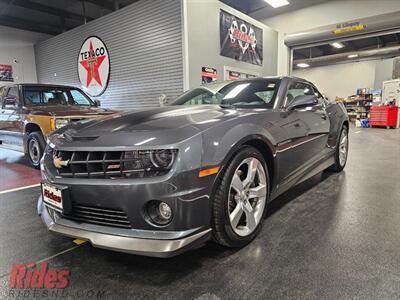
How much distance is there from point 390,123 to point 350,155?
7754 mm

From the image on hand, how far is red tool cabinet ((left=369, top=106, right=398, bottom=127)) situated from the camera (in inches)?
413

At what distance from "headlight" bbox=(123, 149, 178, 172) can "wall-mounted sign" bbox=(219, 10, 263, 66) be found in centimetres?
592

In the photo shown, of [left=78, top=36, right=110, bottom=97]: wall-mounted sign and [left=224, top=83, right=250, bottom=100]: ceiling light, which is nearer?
[left=224, top=83, right=250, bottom=100]: ceiling light

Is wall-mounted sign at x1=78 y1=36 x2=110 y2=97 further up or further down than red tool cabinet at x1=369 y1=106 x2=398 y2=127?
further up

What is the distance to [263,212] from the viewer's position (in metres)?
1.81

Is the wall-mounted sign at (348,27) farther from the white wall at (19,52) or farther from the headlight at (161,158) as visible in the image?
the white wall at (19,52)

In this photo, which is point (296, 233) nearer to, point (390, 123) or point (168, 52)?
point (168, 52)

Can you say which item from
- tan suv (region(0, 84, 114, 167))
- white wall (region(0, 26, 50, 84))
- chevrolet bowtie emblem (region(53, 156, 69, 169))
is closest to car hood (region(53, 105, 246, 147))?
chevrolet bowtie emblem (region(53, 156, 69, 169))

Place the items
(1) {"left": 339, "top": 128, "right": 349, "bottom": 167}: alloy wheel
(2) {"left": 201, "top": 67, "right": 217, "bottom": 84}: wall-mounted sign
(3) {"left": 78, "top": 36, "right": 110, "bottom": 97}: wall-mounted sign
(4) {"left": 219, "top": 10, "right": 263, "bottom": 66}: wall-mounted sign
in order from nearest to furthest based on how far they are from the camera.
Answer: (1) {"left": 339, "top": 128, "right": 349, "bottom": 167}: alloy wheel < (2) {"left": 201, "top": 67, "right": 217, "bottom": 84}: wall-mounted sign < (4) {"left": 219, "top": 10, "right": 263, "bottom": 66}: wall-mounted sign < (3) {"left": 78, "top": 36, "right": 110, "bottom": 97}: wall-mounted sign

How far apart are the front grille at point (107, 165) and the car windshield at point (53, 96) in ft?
11.7

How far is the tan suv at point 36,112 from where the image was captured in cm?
366

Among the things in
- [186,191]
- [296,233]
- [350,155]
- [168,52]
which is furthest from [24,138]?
[350,155]

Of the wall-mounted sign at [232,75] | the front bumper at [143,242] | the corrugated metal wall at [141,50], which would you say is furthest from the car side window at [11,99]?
the wall-mounted sign at [232,75]

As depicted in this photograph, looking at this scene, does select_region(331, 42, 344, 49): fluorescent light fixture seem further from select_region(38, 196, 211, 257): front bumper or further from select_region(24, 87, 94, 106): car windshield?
select_region(38, 196, 211, 257): front bumper
